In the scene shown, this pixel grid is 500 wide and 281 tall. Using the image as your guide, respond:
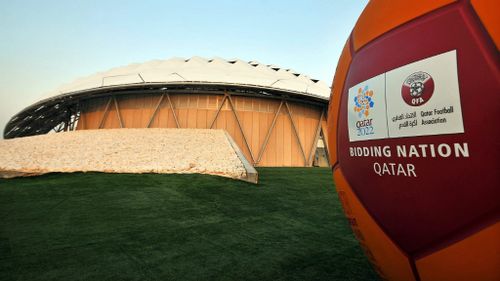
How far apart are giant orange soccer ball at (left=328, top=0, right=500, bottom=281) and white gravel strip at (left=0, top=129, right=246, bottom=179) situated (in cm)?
606

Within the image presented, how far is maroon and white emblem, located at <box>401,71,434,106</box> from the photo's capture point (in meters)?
1.31

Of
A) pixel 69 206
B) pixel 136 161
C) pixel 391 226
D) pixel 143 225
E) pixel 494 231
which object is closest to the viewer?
pixel 494 231

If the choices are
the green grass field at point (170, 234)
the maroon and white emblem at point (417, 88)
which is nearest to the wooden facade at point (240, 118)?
the green grass field at point (170, 234)

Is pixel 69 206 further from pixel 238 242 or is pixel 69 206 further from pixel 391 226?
pixel 391 226

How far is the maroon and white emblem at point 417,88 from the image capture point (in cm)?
131

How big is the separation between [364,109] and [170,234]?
284 cm

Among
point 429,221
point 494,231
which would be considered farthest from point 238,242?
point 494,231

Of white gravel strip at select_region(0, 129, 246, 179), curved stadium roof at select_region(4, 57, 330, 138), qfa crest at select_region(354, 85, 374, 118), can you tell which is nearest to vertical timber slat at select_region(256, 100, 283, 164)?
curved stadium roof at select_region(4, 57, 330, 138)

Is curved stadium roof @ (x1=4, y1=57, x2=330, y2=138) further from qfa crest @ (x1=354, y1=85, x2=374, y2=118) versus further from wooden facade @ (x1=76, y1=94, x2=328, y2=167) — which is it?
qfa crest @ (x1=354, y1=85, x2=374, y2=118)

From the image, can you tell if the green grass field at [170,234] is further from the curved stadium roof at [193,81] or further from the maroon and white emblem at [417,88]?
the curved stadium roof at [193,81]

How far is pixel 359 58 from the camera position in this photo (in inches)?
71.7

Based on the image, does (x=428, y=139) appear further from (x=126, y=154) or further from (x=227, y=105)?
(x=227, y=105)

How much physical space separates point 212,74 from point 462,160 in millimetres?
17216

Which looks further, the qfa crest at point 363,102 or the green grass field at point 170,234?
the green grass field at point 170,234
